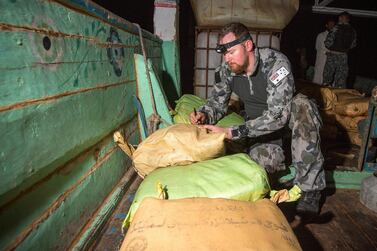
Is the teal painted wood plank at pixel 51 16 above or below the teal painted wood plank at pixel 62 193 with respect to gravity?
above

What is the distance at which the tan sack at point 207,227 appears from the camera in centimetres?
82

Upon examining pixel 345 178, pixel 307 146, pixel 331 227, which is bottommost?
pixel 331 227

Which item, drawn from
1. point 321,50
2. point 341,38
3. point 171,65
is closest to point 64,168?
point 171,65

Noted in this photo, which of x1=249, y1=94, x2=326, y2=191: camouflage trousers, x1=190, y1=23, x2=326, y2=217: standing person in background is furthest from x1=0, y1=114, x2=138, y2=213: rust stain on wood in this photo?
x1=249, y1=94, x2=326, y2=191: camouflage trousers

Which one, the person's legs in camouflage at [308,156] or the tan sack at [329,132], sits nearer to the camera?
the person's legs in camouflage at [308,156]

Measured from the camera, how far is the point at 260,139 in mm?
2324

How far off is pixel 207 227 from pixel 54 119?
29.8 inches

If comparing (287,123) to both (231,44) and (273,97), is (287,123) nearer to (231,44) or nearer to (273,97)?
(273,97)

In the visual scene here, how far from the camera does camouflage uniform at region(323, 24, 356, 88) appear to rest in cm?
579

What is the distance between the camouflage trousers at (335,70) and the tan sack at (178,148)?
604cm

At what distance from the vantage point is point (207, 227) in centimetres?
88

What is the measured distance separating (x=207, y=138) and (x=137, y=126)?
1.24 meters

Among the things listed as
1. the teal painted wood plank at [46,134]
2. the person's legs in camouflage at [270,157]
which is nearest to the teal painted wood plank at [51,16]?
the teal painted wood plank at [46,134]

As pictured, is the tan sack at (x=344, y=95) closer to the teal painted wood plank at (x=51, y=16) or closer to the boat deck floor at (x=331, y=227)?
the boat deck floor at (x=331, y=227)
